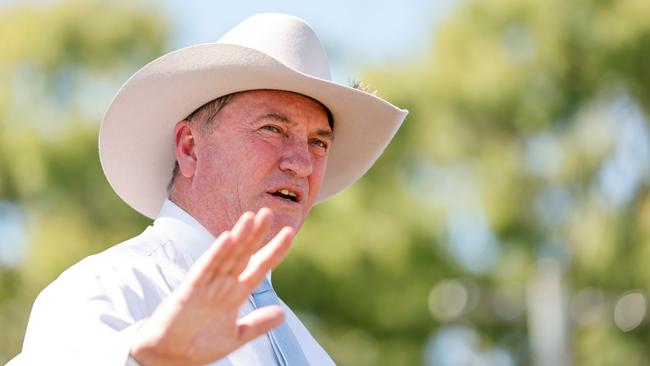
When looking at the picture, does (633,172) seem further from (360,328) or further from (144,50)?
(144,50)

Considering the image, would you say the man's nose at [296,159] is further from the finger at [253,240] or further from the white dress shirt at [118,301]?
the finger at [253,240]

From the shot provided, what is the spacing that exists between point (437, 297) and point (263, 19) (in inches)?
559

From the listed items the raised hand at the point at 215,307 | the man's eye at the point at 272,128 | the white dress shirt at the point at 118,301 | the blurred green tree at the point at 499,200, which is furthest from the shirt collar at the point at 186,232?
the blurred green tree at the point at 499,200

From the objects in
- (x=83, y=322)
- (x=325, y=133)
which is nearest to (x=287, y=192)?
(x=325, y=133)

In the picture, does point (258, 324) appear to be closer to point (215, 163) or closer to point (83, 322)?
point (83, 322)

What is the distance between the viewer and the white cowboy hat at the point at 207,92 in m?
3.73

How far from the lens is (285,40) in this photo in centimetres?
389

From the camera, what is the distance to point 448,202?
60.5 feet

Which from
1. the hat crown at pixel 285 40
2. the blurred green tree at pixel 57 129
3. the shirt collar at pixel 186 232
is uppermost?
the blurred green tree at pixel 57 129

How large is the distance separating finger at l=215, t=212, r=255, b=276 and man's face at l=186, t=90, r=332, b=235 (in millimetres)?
1011

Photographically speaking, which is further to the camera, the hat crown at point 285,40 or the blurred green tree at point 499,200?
the blurred green tree at point 499,200

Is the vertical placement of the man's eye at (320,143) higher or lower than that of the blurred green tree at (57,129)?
lower

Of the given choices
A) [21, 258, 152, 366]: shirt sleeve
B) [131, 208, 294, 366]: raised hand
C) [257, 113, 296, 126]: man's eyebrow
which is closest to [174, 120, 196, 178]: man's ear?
[257, 113, 296, 126]: man's eyebrow

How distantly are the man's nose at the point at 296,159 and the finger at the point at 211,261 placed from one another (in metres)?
1.10
